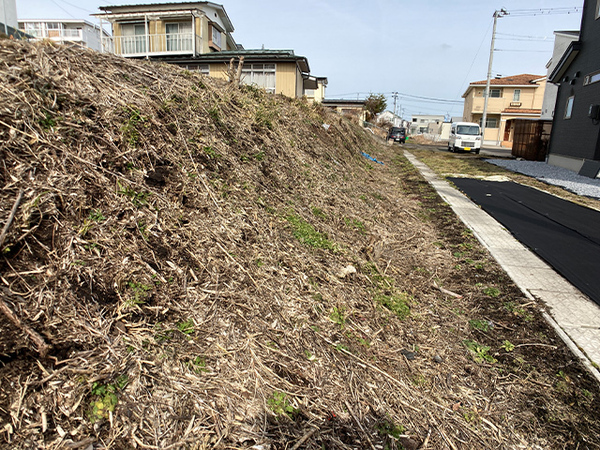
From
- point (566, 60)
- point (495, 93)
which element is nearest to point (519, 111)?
point (495, 93)

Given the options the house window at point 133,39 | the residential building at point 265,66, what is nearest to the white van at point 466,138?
the residential building at point 265,66

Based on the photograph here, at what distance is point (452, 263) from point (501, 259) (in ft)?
2.67

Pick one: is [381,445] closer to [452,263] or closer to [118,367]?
[118,367]

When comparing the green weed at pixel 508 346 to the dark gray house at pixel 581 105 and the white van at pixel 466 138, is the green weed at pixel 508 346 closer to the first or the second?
the dark gray house at pixel 581 105

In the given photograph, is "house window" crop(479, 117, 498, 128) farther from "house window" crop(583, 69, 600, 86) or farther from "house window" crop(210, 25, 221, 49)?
"house window" crop(210, 25, 221, 49)

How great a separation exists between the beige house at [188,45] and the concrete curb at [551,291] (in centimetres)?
1806

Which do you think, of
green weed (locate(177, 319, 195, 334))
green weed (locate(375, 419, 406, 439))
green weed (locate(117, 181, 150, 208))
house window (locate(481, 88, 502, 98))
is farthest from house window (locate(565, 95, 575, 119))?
house window (locate(481, 88, 502, 98))

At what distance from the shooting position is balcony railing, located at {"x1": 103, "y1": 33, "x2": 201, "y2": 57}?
23875mm

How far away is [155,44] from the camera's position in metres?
24.3

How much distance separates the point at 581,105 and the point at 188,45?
22.2 metres

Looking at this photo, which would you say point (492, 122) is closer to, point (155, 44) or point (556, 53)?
point (556, 53)

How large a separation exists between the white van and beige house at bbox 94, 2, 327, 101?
12.7 meters

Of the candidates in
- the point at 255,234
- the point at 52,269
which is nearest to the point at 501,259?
the point at 255,234

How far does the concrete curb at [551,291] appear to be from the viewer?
11.8 ft
